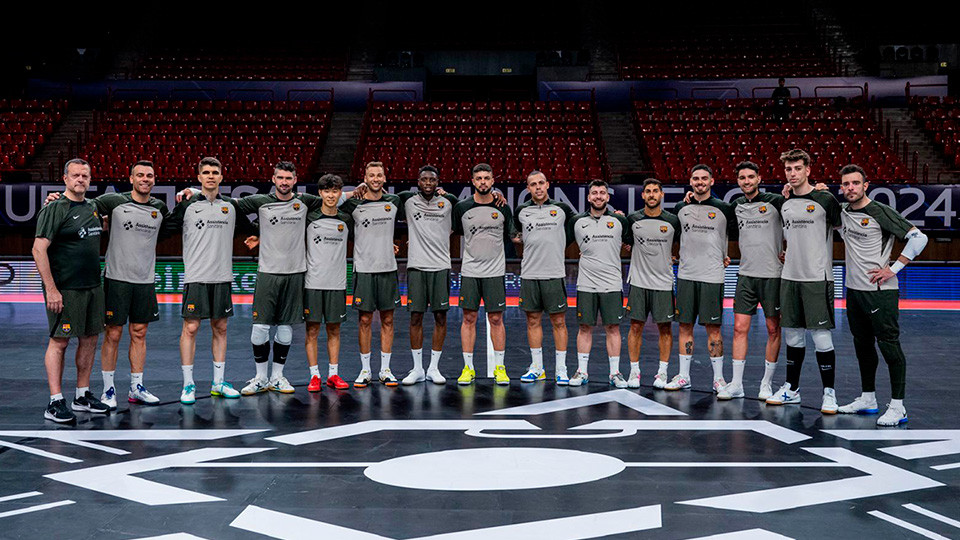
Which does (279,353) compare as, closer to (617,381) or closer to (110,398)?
(110,398)

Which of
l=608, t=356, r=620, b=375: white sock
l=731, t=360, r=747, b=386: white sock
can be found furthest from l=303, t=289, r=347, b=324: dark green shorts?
l=731, t=360, r=747, b=386: white sock

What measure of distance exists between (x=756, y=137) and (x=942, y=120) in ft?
16.4

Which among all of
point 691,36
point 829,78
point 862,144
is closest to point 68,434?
point 862,144

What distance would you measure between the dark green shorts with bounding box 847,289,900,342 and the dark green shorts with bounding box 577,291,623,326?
191 centimetres

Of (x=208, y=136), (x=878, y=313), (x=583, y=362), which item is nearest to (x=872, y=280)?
(x=878, y=313)

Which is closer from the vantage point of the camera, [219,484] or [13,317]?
[219,484]

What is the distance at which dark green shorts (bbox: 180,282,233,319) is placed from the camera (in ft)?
22.5

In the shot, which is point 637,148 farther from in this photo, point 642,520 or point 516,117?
point 642,520

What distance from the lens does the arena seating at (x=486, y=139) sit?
2055cm

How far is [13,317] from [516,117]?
14494 millimetres

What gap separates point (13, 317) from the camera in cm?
1113

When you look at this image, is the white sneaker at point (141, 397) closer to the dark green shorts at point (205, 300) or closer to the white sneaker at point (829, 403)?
the dark green shorts at point (205, 300)

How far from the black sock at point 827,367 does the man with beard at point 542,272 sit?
82.9 inches

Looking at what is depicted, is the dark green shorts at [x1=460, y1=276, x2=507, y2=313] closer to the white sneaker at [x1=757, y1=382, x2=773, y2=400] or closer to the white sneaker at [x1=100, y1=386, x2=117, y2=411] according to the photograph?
the white sneaker at [x1=757, y1=382, x2=773, y2=400]
